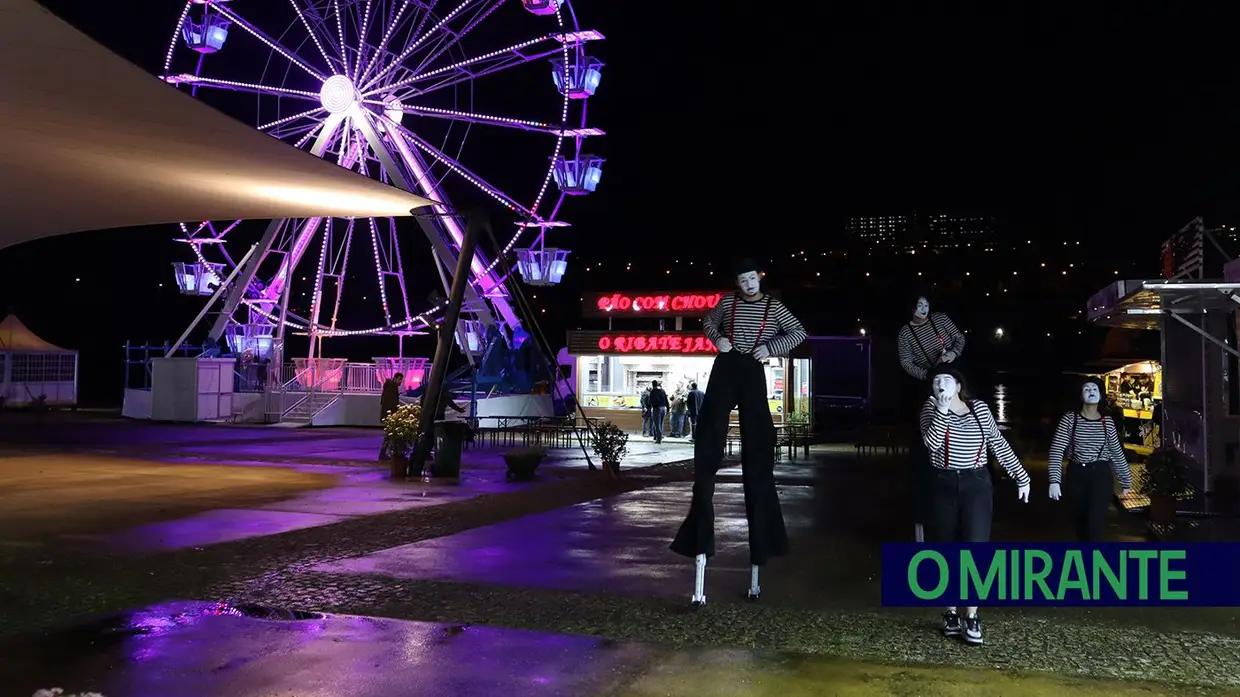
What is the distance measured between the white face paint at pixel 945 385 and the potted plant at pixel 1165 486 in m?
6.01

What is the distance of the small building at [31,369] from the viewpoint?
130 ft

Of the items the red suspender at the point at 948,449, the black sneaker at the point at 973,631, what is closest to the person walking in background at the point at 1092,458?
the red suspender at the point at 948,449

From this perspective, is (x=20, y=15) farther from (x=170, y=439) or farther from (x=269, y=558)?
(x=170, y=439)

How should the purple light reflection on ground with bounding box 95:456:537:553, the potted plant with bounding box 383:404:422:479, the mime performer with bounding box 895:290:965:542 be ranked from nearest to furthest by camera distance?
the mime performer with bounding box 895:290:965:542 < the purple light reflection on ground with bounding box 95:456:537:553 < the potted plant with bounding box 383:404:422:479

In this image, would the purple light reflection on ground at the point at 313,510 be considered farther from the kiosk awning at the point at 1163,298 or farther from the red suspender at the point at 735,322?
the kiosk awning at the point at 1163,298

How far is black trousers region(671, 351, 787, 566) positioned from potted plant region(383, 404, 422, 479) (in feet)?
30.7

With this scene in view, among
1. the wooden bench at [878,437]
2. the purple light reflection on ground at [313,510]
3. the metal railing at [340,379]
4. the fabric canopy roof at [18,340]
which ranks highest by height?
the fabric canopy roof at [18,340]

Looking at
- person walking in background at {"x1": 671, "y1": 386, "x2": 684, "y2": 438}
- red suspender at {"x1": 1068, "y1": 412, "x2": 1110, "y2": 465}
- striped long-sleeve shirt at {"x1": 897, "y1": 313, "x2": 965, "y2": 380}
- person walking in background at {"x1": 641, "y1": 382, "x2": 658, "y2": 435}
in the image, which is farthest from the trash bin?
person walking in background at {"x1": 671, "y1": 386, "x2": 684, "y2": 438}

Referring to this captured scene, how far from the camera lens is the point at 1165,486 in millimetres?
10758

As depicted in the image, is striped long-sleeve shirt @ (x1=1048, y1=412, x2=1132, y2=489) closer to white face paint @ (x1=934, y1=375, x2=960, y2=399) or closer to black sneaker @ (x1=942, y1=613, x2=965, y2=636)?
white face paint @ (x1=934, y1=375, x2=960, y2=399)

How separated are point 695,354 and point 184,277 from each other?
1742 centimetres

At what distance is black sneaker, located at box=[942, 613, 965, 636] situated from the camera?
6.10 m

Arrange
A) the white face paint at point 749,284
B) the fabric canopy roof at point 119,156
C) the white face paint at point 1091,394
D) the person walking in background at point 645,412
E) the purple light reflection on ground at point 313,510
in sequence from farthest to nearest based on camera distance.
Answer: the person walking in background at point 645,412, the purple light reflection on ground at point 313,510, the white face paint at point 1091,394, the white face paint at point 749,284, the fabric canopy roof at point 119,156

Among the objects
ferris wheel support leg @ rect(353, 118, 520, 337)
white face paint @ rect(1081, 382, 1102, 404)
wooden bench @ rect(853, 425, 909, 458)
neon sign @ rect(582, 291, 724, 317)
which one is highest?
ferris wheel support leg @ rect(353, 118, 520, 337)
